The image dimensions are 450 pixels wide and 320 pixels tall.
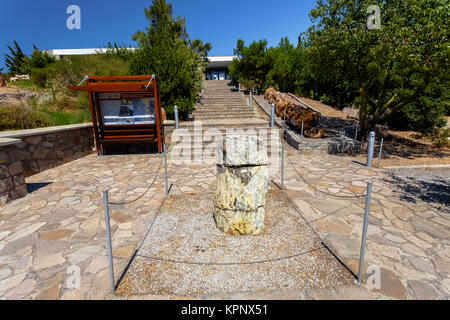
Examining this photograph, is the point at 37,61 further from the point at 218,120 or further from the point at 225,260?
the point at 225,260

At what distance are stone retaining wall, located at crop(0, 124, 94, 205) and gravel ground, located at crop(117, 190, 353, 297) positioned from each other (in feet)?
10.6

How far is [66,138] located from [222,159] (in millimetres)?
6529

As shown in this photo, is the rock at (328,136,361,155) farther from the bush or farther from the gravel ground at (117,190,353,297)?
the bush

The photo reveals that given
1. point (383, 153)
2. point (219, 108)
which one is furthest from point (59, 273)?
point (219, 108)

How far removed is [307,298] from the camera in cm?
226

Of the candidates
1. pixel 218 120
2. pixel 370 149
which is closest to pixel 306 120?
pixel 370 149

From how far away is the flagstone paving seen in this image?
245 centimetres

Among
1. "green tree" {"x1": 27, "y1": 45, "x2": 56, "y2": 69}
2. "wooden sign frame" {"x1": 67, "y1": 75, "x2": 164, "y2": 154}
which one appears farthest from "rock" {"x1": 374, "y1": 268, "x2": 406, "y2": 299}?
"green tree" {"x1": 27, "y1": 45, "x2": 56, "y2": 69}

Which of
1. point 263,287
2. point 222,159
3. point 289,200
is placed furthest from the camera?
point 289,200

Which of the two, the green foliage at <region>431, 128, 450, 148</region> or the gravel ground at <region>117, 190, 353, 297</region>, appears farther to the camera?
the green foliage at <region>431, 128, 450, 148</region>

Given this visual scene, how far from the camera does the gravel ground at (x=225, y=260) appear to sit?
2.46 meters

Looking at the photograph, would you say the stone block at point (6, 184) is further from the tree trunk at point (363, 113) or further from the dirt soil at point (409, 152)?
the tree trunk at point (363, 113)

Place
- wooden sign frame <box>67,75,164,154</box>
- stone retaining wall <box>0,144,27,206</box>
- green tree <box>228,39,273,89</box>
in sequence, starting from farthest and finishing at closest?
1. green tree <box>228,39,273,89</box>
2. wooden sign frame <box>67,75,164,154</box>
3. stone retaining wall <box>0,144,27,206</box>
